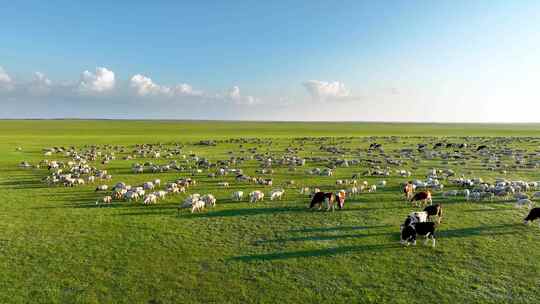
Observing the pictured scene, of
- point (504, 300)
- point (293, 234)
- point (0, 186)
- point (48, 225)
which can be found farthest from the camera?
point (0, 186)

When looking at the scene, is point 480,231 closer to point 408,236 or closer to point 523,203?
point 408,236

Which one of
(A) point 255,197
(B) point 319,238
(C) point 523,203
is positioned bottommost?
(B) point 319,238

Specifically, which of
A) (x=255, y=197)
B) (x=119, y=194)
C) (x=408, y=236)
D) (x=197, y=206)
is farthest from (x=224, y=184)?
(x=408, y=236)

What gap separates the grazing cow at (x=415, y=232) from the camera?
1487cm

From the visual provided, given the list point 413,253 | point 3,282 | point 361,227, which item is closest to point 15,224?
point 3,282

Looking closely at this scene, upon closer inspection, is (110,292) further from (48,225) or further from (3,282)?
(48,225)

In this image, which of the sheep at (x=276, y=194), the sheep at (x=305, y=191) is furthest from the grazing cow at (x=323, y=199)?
the sheep at (x=305, y=191)

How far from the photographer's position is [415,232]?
48.9ft

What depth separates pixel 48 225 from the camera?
57.3ft

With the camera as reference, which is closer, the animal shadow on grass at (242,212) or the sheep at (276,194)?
the animal shadow on grass at (242,212)

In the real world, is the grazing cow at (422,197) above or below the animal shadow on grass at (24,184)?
above

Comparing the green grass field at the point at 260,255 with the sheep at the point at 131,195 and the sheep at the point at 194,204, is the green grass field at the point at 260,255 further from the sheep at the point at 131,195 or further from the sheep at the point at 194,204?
the sheep at the point at 131,195

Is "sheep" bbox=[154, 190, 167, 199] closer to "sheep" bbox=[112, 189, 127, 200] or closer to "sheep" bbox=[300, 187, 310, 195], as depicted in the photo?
"sheep" bbox=[112, 189, 127, 200]

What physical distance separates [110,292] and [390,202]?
719 inches
